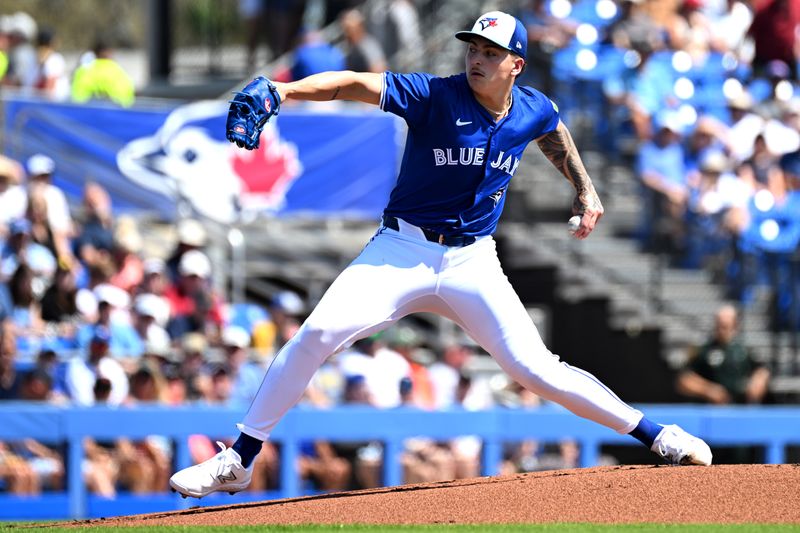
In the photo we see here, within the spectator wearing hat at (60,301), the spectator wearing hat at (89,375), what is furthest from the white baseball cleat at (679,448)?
the spectator wearing hat at (60,301)

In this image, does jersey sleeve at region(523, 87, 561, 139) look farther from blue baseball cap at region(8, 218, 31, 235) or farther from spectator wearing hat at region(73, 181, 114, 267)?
spectator wearing hat at region(73, 181, 114, 267)

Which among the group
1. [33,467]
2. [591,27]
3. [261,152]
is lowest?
[33,467]

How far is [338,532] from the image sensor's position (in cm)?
642

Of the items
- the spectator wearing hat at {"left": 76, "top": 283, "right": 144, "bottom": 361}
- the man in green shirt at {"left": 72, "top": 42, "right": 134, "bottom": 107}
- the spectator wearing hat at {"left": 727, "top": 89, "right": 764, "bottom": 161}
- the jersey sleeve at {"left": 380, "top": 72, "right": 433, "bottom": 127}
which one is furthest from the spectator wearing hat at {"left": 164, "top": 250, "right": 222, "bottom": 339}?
the jersey sleeve at {"left": 380, "top": 72, "right": 433, "bottom": 127}

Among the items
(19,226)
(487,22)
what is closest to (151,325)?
(19,226)

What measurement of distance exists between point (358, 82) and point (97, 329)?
5.86 meters

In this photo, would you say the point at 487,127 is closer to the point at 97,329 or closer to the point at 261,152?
the point at 97,329

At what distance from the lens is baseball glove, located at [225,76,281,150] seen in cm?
632

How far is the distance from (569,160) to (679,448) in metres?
1.63

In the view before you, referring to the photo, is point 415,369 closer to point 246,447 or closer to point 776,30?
point 246,447

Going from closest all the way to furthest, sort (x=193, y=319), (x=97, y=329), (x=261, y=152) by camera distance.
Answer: (x=97, y=329) < (x=193, y=319) < (x=261, y=152)

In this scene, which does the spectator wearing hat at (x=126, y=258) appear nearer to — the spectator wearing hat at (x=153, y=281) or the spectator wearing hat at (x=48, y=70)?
the spectator wearing hat at (x=153, y=281)

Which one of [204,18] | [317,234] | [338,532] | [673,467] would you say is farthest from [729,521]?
[204,18]

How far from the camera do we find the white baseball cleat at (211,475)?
700 centimetres
